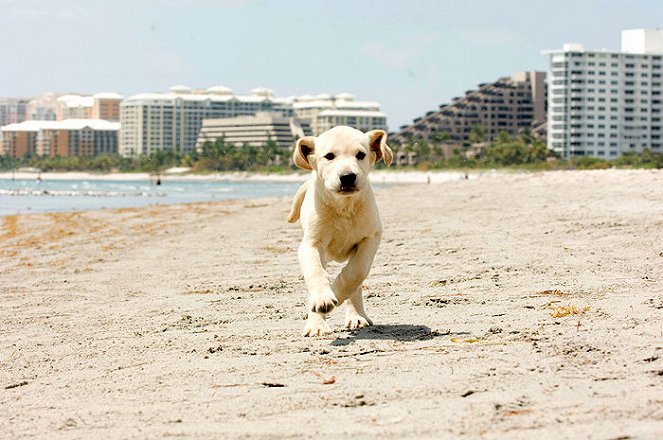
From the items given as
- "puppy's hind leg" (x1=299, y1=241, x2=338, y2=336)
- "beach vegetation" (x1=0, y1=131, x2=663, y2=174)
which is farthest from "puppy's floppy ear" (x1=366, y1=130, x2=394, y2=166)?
"beach vegetation" (x1=0, y1=131, x2=663, y2=174)

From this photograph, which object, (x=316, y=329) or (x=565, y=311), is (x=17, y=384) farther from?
(x=565, y=311)

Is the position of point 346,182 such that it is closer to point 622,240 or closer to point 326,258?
point 326,258

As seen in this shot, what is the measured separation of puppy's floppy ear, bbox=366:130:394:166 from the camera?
250 inches

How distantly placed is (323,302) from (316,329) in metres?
0.33

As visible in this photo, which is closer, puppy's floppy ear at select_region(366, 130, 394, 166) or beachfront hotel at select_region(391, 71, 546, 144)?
puppy's floppy ear at select_region(366, 130, 394, 166)

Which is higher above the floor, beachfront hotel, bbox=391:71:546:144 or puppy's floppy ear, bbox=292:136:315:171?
beachfront hotel, bbox=391:71:546:144

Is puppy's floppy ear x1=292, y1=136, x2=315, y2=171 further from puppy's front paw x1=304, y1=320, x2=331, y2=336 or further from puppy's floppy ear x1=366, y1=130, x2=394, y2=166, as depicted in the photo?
puppy's front paw x1=304, y1=320, x2=331, y2=336

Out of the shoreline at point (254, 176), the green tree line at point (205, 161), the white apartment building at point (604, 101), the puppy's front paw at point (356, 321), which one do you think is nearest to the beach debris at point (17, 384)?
the puppy's front paw at point (356, 321)

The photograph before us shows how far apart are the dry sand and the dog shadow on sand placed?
0.08 feet

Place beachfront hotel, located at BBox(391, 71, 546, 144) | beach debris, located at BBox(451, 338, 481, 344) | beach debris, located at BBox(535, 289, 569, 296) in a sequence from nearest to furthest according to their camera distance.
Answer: beach debris, located at BBox(451, 338, 481, 344), beach debris, located at BBox(535, 289, 569, 296), beachfront hotel, located at BBox(391, 71, 546, 144)

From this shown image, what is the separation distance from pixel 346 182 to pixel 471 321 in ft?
4.21

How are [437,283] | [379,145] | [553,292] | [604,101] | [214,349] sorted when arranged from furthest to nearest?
[604,101] < [437,283] < [553,292] < [379,145] < [214,349]

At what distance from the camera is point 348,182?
5.94 meters

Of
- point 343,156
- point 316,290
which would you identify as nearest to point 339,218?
point 343,156
